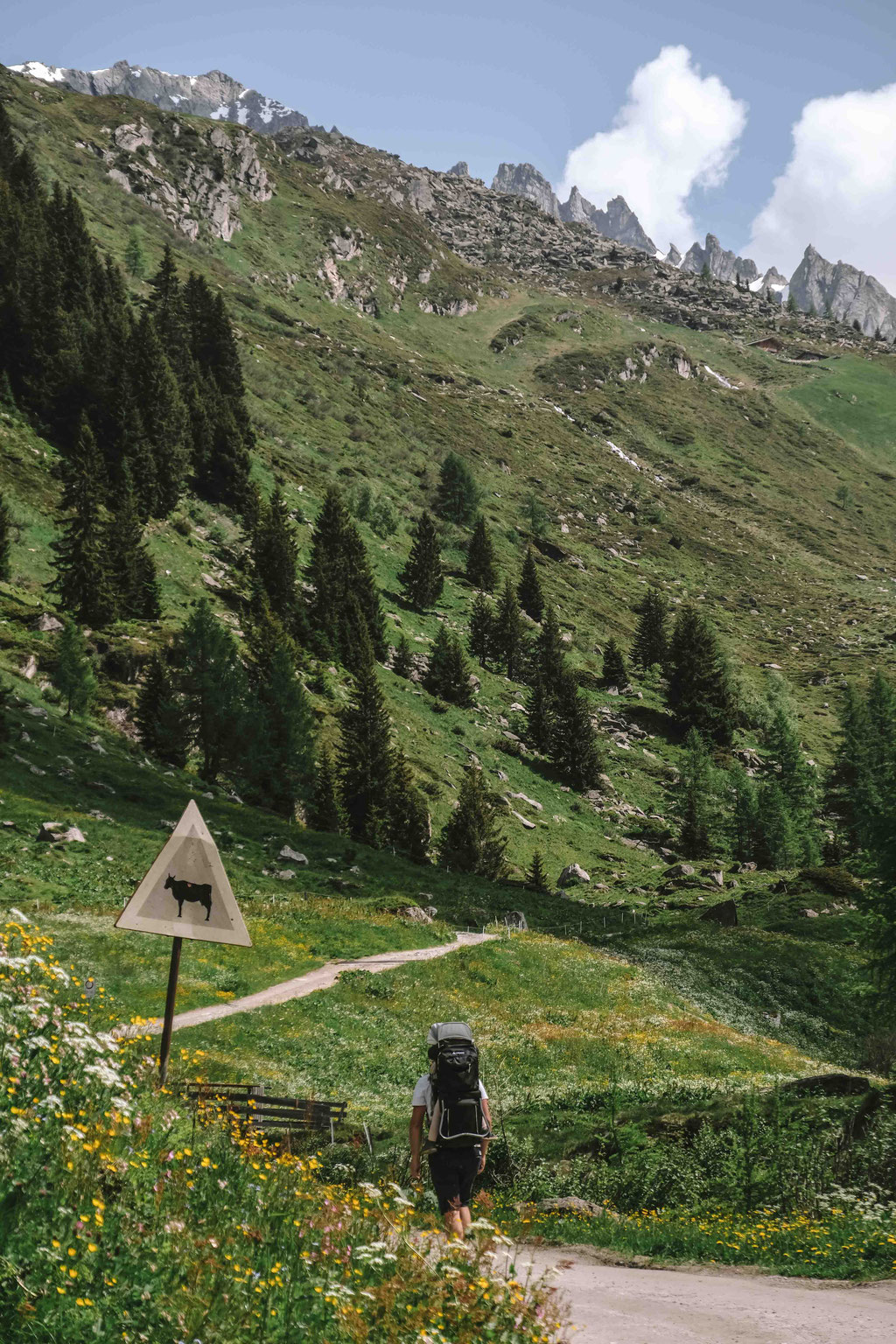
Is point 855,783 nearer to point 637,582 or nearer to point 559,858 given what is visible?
point 559,858

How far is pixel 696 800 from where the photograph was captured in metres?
72.8

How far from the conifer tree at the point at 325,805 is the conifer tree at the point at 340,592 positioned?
17.0 m

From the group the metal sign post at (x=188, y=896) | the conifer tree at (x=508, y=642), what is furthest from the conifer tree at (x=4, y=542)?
the conifer tree at (x=508, y=642)

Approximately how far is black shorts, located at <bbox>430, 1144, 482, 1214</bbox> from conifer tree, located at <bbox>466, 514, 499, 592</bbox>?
92665mm

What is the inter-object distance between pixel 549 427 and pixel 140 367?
118m

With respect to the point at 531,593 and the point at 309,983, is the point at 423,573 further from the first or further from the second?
the point at 309,983

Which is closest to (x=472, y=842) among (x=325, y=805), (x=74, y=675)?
(x=325, y=805)

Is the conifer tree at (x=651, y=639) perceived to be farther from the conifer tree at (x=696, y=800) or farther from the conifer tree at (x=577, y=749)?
the conifer tree at (x=577, y=749)

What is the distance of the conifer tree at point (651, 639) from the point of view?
338ft

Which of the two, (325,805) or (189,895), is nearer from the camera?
(189,895)

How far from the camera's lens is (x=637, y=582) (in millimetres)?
129250

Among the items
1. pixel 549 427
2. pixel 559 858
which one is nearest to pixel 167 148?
pixel 549 427

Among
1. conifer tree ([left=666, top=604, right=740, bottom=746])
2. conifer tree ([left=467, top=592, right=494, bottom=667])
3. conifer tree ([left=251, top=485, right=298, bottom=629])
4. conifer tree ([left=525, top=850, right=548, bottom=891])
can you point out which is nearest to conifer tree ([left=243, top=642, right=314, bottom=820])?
conifer tree ([left=251, top=485, right=298, bottom=629])

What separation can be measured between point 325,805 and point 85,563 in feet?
71.0
